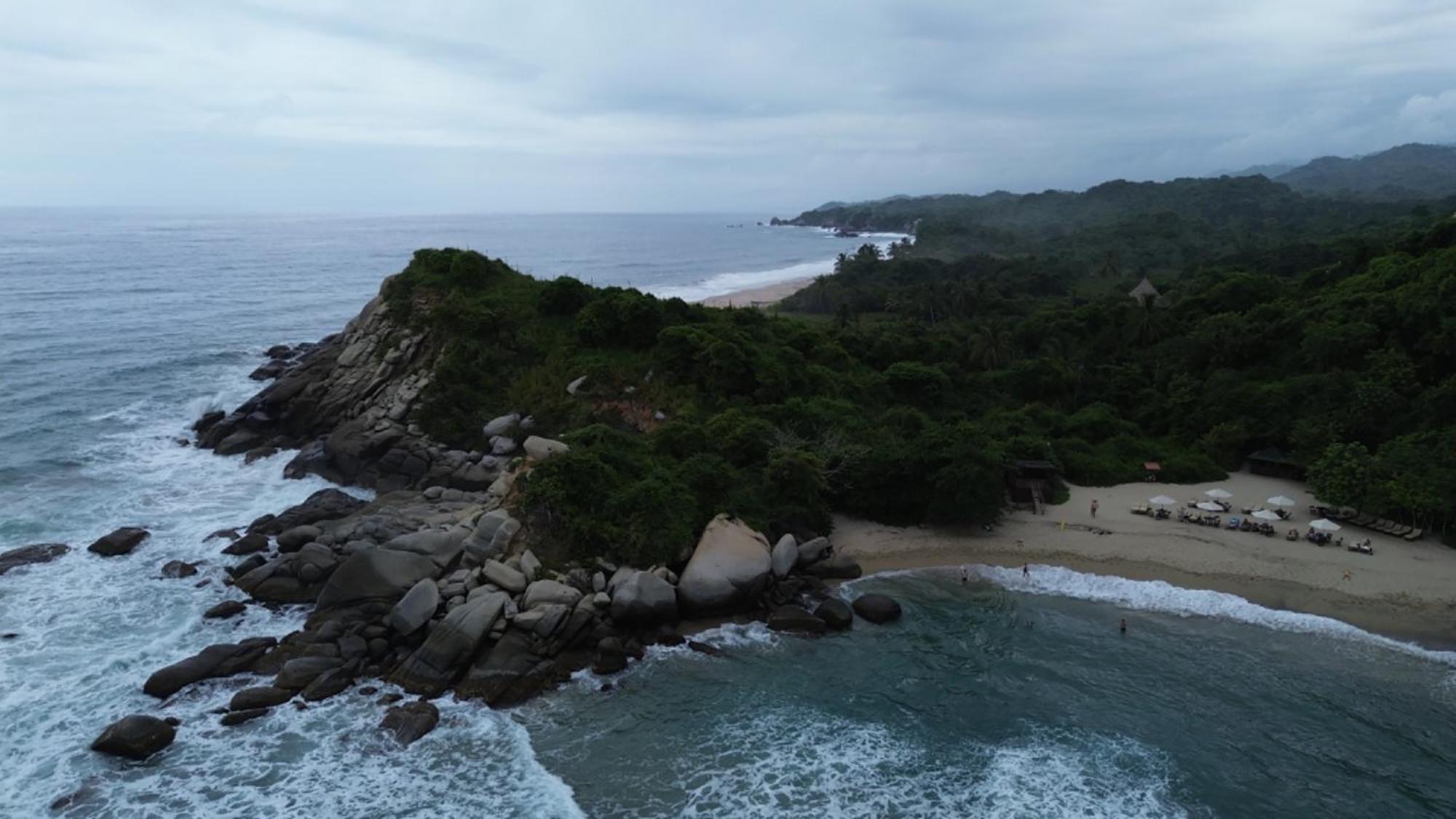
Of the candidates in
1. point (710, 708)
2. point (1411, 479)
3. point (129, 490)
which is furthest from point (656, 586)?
point (1411, 479)

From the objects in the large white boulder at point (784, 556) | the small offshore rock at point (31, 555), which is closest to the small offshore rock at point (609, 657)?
the large white boulder at point (784, 556)

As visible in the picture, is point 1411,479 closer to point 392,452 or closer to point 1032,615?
point 1032,615

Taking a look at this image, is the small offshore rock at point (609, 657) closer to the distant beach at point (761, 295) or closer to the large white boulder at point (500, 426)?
the large white boulder at point (500, 426)

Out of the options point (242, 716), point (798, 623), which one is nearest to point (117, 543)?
point (242, 716)

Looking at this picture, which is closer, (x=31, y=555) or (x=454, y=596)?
(x=454, y=596)

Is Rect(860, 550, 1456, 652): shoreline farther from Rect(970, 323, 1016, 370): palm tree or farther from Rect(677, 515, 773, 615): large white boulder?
Rect(970, 323, 1016, 370): palm tree

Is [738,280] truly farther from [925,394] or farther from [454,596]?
[454,596]
